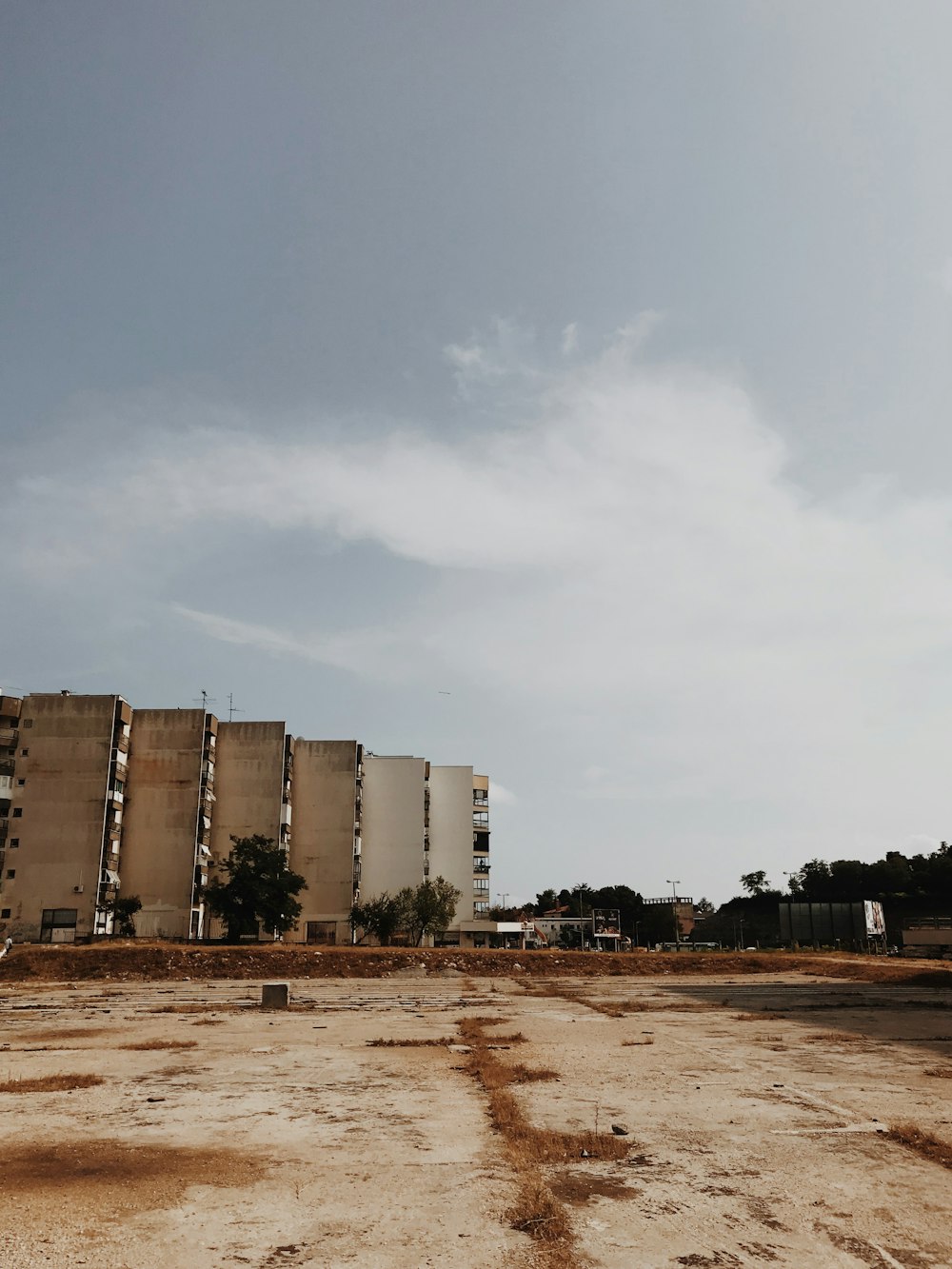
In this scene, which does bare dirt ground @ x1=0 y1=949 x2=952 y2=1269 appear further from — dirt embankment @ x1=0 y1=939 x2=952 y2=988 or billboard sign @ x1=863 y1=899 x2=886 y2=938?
billboard sign @ x1=863 y1=899 x2=886 y2=938

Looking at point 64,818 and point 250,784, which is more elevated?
point 250,784

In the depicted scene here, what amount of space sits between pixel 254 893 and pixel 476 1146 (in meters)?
75.8

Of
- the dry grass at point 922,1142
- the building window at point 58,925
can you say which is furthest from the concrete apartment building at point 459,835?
the dry grass at point 922,1142

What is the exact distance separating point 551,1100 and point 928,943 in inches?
3218

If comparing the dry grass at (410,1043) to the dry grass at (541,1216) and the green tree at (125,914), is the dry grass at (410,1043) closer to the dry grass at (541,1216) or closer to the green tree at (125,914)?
the dry grass at (541,1216)

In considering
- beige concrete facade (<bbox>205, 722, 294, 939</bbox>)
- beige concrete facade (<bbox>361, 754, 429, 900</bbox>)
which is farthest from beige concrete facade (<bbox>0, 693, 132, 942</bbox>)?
beige concrete facade (<bbox>361, 754, 429, 900</bbox>)

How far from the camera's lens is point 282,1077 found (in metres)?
17.7

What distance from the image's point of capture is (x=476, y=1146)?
12070 mm

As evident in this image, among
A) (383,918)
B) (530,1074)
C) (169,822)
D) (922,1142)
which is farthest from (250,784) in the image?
(922,1142)

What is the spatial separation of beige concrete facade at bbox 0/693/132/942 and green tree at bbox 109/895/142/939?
0.70 meters

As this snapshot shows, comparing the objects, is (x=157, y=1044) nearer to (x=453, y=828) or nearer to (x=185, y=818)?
(x=185, y=818)

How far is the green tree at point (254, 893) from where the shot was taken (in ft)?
273

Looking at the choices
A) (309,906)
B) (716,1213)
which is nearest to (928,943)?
(309,906)

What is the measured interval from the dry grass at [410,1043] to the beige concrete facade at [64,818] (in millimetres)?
72323
